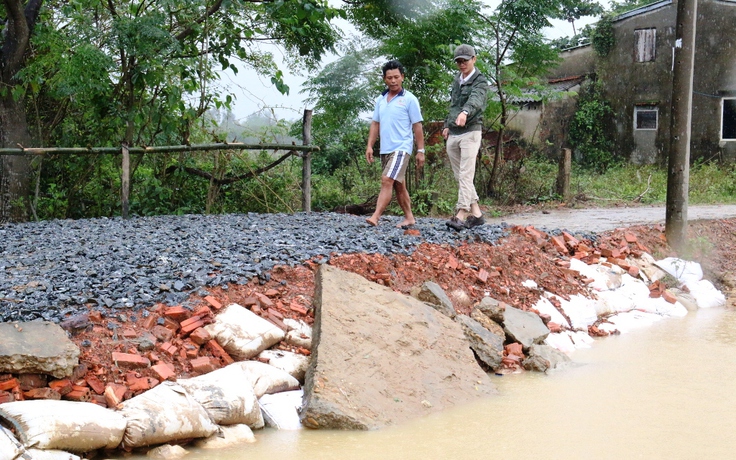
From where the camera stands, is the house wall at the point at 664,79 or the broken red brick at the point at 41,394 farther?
the house wall at the point at 664,79

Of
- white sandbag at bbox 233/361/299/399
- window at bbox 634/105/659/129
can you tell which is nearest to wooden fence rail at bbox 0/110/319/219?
white sandbag at bbox 233/361/299/399

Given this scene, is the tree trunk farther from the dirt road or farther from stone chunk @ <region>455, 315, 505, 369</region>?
stone chunk @ <region>455, 315, 505, 369</region>

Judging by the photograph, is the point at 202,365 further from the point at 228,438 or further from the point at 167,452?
the point at 167,452

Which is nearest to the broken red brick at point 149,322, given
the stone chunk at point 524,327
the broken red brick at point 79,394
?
the broken red brick at point 79,394

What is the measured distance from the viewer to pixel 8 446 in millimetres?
3078

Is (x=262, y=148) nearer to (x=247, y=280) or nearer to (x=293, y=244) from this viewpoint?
(x=293, y=244)

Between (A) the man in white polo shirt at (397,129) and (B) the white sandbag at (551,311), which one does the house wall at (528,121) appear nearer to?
(A) the man in white polo shirt at (397,129)

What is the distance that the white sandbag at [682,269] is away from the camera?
25.4 ft

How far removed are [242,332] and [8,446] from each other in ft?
5.27

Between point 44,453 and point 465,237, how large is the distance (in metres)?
4.55

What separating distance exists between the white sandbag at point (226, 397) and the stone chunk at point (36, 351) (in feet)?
1.94

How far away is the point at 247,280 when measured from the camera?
5.18m

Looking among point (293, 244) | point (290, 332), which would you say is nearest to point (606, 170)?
point (293, 244)

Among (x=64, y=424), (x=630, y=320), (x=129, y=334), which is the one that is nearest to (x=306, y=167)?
(x=630, y=320)
